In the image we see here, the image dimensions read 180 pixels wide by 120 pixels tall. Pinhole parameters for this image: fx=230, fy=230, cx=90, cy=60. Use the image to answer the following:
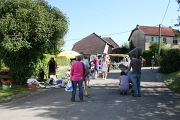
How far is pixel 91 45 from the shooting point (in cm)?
5847

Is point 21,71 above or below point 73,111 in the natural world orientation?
above

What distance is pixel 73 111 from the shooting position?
741 cm

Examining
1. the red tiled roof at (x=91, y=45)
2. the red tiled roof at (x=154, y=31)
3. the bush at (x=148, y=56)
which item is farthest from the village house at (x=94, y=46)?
the bush at (x=148, y=56)

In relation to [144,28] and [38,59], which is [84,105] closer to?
[38,59]

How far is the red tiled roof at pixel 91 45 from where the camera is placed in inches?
2197

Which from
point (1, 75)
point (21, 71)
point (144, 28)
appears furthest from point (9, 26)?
point (144, 28)

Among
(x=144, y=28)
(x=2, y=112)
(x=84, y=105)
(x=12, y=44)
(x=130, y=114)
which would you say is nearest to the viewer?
(x=130, y=114)

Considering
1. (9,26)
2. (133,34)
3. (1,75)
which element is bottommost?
(1,75)

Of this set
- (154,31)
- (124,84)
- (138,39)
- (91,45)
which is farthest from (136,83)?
(91,45)

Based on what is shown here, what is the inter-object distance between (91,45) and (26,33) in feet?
153

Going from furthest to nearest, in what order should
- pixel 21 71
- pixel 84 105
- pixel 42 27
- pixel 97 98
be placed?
1. pixel 21 71
2. pixel 42 27
3. pixel 97 98
4. pixel 84 105

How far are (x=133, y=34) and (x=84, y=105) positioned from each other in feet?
175

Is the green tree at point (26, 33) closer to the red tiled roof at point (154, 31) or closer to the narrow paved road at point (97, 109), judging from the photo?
the narrow paved road at point (97, 109)

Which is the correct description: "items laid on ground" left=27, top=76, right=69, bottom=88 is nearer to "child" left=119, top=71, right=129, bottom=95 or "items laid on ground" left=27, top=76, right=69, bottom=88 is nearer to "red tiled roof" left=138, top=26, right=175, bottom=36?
"child" left=119, top=71, right=129, bottom=95
